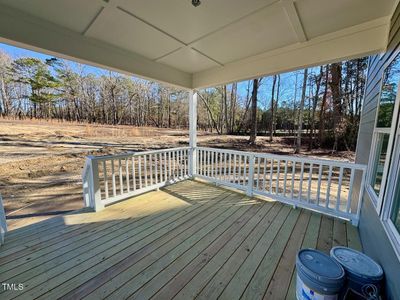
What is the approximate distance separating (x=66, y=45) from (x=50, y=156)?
6.65 m

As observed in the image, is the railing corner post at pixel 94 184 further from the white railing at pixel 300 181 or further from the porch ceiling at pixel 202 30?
the white railing at pixel 300 181

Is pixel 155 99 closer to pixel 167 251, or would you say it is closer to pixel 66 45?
pixel 66 45

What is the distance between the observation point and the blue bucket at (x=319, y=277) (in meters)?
1.10

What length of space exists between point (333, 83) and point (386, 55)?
8816mm

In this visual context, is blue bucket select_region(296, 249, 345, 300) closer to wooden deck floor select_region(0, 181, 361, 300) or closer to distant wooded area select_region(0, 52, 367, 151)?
wooden deck floor select_region(0, 181, 361, 300)

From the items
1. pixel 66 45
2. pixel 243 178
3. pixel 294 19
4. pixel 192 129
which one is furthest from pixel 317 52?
pixel 66 45

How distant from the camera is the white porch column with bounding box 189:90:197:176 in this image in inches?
169

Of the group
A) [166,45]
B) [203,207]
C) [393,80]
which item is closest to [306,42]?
[393,80]

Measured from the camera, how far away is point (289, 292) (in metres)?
1.40

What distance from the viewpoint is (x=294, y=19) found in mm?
1979

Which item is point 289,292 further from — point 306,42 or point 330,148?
point 330,148

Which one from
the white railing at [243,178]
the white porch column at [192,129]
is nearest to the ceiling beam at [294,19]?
the white railing at [243,178]

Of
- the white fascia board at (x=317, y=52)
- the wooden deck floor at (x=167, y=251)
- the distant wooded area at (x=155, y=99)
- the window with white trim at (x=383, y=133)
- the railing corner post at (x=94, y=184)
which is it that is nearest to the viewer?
the wooden deck floor at (x=167, y=251)

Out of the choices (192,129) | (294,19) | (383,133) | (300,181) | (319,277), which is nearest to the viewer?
(319,277)
